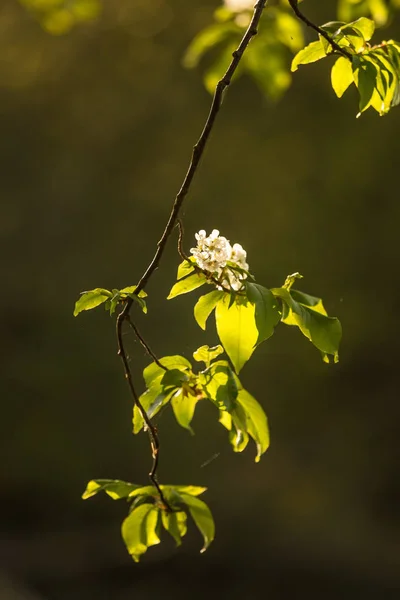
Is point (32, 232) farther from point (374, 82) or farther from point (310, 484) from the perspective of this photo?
point (374, 82)

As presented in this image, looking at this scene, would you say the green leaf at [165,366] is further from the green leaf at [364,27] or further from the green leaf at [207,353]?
the green leaf at [364,27]

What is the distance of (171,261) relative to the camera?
3148 millimetres

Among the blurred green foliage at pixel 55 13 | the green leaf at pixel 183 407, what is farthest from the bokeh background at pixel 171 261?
the green leaf at pixel 183 407

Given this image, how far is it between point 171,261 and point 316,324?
8.29 feet

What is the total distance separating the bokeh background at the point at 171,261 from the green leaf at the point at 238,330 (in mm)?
2374

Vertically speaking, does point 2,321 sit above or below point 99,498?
above

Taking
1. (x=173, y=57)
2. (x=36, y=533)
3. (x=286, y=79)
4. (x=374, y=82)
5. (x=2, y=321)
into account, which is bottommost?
(x=36, y=533)

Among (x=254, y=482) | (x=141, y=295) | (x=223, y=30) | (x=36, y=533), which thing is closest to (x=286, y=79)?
(x=223, y=30)

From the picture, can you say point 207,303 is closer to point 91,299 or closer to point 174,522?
point 91,299

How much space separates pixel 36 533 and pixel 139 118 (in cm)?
194

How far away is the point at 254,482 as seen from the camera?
311 cm

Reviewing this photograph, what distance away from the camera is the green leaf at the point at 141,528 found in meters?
0.70

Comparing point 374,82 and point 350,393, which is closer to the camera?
point 374,82

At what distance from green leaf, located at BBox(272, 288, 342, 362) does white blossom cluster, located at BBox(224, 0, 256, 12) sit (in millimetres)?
770
